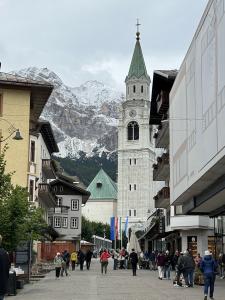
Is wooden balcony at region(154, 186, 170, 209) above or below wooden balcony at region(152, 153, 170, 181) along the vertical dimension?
below

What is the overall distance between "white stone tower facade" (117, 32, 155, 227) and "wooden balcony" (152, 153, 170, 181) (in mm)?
107058

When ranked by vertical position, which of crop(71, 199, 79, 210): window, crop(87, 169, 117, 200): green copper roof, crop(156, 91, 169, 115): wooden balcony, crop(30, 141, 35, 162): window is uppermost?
crop(87, 169, 117, 200): green copper roof

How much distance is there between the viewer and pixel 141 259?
177 ft

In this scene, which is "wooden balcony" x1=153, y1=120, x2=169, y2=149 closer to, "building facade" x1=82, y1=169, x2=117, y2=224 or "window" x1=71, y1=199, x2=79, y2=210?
"window" x1=71, y1=199, x2=79, y2=210

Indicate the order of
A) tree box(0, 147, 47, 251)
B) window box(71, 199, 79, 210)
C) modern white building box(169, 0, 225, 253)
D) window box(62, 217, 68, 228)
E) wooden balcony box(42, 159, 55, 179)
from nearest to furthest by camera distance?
modern white building box(169, 0, 225, 253), tree box(0, 147, 47, 251), wooden balcony box(42, 159, 55, 179), window box(71, 199, 79, 210), window box(62, 217, 68, 228)

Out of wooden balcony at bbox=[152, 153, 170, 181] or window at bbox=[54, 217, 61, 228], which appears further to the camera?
window at bbox=[54, 217, 61, 228]

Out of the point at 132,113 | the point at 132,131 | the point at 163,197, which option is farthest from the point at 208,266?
the point at 132,131

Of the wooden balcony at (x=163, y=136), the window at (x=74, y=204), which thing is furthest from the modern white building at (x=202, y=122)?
the window at (x=74, y=204)

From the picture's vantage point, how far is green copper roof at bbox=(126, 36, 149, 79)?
535 feet

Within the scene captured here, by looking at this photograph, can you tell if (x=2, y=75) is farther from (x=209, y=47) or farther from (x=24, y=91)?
(x=209, y=47)

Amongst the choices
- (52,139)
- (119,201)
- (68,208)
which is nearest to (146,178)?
(119,201)

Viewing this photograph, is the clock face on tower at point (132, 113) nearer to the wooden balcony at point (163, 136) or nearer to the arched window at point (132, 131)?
the arched window at point (132, 131)

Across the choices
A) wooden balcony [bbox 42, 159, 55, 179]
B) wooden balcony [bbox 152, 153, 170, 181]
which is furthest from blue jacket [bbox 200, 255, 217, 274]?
wooden balcony [bbox 42, 159, 55, 179]

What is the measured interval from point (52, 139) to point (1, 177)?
40.7 meters
